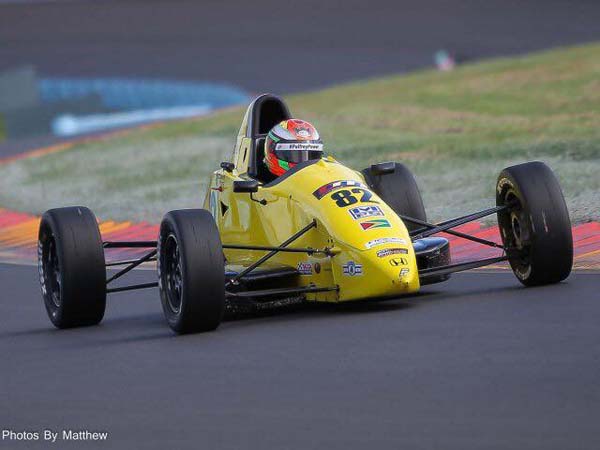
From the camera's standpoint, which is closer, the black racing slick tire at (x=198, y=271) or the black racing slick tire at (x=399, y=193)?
the black racing slick tire at (x=198, y=271)

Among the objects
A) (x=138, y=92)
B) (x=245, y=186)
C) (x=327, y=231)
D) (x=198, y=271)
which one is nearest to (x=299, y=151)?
(x=245, y=186)

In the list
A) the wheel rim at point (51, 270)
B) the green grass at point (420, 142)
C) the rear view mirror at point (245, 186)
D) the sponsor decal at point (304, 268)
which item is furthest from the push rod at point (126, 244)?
the green grass at point (420, 142)

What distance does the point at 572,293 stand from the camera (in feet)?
32.1

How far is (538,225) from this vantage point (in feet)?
32.1

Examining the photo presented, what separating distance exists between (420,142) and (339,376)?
48.8 ft

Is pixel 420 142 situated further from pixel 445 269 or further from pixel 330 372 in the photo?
pixel 330 372

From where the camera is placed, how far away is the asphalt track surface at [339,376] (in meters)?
6.14

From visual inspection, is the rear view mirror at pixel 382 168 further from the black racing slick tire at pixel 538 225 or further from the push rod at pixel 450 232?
the black racing slick tire at pixel 538 225

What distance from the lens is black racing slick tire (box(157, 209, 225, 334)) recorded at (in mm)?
8898

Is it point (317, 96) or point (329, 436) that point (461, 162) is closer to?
point (317, 96)

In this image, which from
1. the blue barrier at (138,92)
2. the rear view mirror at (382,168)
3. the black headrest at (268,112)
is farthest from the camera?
the blue barrier at (138,92)

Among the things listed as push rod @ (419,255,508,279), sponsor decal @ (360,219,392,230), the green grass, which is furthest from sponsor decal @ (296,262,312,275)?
the green grass

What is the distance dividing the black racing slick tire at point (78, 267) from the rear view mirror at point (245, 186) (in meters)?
0.95

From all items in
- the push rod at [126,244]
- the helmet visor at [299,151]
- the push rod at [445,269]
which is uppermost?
the helmet visor at [299,151]
